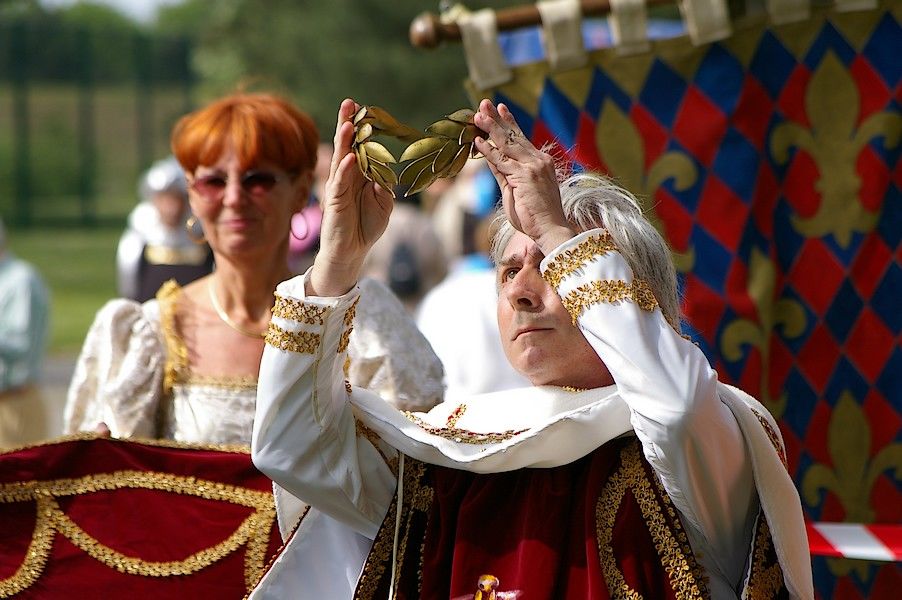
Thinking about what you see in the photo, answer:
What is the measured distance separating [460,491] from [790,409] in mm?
1737

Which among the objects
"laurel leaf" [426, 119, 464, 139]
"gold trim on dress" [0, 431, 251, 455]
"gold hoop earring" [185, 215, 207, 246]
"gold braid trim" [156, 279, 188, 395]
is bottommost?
"gold trim on dress" [0, 431, 251, 455]

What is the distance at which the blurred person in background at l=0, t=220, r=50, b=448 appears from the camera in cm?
649

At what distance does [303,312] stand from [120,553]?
36.7 inches

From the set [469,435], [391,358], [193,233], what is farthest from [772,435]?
[193,233]

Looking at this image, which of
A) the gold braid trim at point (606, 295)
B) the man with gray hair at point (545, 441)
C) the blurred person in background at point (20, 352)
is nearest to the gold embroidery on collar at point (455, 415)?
the man with gray hair at point (545, 441)

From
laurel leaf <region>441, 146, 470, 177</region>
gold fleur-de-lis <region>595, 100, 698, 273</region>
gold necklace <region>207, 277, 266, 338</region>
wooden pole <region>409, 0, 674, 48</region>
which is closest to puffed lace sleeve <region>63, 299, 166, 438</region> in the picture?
gold necklace <region>207, 277, 266, 338</region>

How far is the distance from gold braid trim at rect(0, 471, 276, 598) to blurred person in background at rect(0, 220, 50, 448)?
3425 millimetres

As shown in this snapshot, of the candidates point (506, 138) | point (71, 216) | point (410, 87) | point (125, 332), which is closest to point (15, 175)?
point (71, 216)

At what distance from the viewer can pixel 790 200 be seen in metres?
4.09

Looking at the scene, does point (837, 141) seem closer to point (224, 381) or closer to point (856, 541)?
point (856, 541)

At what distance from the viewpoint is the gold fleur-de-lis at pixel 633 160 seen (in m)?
4.12

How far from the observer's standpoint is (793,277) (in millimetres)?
4098

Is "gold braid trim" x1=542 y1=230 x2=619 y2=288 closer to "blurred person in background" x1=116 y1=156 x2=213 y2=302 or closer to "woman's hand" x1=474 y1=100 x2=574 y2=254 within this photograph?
"woman's hand" x1=474 y1=100 x2=574 y2=254

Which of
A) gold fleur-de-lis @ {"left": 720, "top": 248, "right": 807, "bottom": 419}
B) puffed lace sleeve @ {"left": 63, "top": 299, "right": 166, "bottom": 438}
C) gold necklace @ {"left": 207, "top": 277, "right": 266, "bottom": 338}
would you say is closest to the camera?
puffed lace sleeve @ {"left": 63, "top": 299, "right": 166, "bottom": 438}
